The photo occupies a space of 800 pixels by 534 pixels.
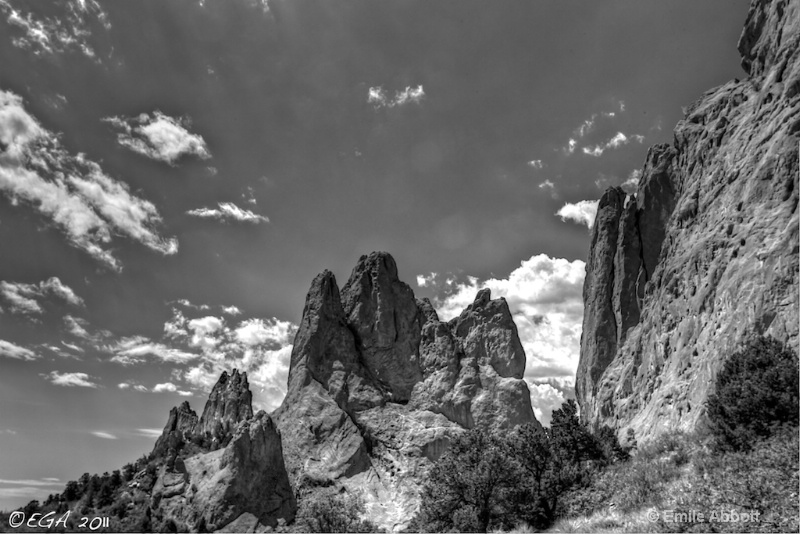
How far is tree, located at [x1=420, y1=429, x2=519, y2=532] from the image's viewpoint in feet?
76.1

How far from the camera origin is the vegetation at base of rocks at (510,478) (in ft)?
71.9

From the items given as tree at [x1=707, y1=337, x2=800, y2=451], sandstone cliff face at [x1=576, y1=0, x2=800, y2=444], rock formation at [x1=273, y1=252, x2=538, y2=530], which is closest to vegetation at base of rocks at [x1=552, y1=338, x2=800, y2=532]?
tree at [x1=707, y1=337, x2=800, y2=451]

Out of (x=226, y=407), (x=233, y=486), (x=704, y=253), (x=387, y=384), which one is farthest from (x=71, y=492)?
(x=704, y=253)

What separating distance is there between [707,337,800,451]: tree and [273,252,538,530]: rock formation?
5415 cm

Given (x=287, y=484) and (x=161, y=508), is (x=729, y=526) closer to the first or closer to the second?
(x=287, y=484)

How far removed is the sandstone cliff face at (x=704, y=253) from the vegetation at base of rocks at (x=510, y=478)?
305 inches

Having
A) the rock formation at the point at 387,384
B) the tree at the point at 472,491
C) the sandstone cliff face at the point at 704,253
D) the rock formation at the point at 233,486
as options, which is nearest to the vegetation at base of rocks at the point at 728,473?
the tree at the point at 472,491

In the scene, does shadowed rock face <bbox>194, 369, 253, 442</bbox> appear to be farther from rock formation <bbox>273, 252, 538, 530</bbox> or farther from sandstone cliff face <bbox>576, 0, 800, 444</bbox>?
sandstone cliff face <bbox>576, 0, 800, 444</bbox>

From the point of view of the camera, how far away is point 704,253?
123ft

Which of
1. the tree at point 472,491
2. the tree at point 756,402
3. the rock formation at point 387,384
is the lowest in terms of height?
the tree at point 472,491

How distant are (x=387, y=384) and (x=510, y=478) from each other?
68.4 metres

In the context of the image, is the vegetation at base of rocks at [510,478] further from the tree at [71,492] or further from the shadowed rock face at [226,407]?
the tree at [71,492]

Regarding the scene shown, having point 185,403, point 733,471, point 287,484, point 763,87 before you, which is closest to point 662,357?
point 763,87

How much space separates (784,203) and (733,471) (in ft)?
77.7
